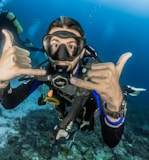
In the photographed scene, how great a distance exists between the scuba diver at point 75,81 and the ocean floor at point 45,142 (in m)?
1.45

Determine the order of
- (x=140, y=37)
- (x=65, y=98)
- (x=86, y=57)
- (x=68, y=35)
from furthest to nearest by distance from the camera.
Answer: (x=140, y=37)
(x=86, y=57)
(x=65, y=98)
(x=68, y=35)

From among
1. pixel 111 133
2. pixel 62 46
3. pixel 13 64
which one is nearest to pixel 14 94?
pixel 62 46

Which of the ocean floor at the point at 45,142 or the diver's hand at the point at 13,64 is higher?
the diver's hand at the point at 13,64

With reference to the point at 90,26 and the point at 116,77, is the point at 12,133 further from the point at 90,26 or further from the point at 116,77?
the point at 90,26

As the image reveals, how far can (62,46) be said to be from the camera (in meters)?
2.57

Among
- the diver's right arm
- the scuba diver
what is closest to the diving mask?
the scuba diver

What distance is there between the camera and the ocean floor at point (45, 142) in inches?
→ 193

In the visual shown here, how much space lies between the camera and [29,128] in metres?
5.81

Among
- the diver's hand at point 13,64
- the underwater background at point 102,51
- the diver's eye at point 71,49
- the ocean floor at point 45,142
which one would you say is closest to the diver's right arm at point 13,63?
the diver's hand at point 13,64

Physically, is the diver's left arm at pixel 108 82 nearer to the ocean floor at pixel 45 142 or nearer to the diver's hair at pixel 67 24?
the diver's hair at pixel 67 24

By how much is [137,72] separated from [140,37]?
23024 mm

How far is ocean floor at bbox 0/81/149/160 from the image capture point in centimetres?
491

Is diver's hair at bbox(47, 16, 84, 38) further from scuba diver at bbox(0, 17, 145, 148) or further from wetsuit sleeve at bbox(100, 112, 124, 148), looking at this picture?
wetsuit sleeve at bbox(100, 112, 124, 148)

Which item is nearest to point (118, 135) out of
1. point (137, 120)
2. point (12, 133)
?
point (12, 133)
